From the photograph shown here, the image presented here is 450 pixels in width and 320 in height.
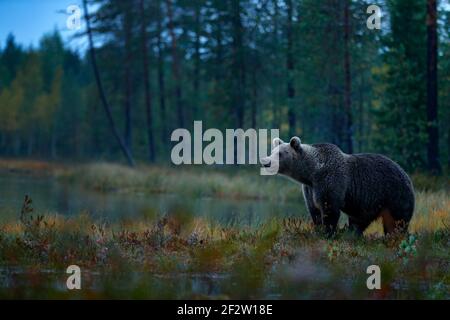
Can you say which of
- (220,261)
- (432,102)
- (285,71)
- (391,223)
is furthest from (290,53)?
(220,261)

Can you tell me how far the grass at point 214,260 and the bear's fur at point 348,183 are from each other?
0.45 m

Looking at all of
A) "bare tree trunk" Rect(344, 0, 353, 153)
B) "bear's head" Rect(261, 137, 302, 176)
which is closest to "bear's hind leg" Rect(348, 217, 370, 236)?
"bear's head" Rect(261, 137, 302, 176)

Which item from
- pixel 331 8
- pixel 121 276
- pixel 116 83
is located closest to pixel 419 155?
pixel 331 8

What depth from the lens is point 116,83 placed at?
46.6 meters

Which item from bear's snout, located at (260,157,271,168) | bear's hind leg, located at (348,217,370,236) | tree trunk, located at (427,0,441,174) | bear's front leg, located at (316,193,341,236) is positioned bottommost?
bear's hind leg, located at (348,217,370,236)

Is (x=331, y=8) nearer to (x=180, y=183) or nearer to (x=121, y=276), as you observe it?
(x=180, y=183)

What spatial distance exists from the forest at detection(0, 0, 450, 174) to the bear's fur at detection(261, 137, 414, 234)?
11.7m

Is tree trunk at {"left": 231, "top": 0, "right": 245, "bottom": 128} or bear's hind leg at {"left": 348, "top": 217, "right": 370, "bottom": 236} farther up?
tree trunk at {"left": 231, "top": 0, "right": 245, "bottom": 128}

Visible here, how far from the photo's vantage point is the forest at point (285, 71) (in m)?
24.7

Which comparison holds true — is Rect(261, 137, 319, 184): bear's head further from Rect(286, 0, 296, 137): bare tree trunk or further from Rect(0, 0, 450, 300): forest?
Rect(286, 0, 296, 137): bare tree trunk

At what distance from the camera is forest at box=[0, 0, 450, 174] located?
24703 mm

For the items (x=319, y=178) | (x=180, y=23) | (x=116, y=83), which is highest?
(x=180, y=23)

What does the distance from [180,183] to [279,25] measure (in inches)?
401

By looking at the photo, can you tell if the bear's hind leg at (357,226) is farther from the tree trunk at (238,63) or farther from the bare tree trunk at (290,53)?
the tree trunk at (238,63)
